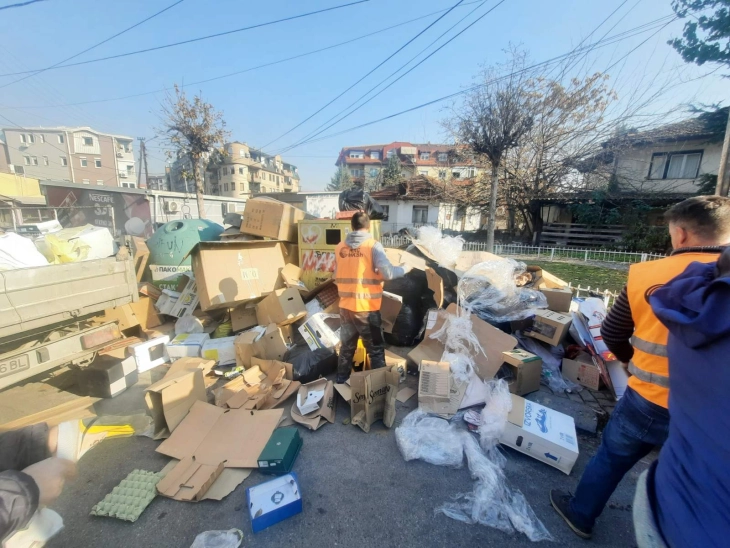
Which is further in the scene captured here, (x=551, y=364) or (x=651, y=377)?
(x=551, y=364)

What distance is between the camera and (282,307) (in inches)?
143

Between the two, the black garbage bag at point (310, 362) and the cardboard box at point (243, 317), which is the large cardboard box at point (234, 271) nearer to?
the cardboard box at point (243, 317)

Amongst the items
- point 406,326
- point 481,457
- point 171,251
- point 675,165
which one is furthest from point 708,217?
point 675,165

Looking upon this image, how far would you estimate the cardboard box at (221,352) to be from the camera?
347 centimetres

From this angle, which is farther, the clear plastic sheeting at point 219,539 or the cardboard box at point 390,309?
the cardboard box at point 390,309

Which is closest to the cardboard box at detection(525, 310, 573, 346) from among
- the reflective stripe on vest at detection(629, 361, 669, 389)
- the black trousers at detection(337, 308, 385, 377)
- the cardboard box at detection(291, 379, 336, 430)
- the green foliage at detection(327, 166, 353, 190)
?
the black trousers at detection(337, 308, 385, 377)

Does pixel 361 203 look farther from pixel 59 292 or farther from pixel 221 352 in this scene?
pixel 59 292

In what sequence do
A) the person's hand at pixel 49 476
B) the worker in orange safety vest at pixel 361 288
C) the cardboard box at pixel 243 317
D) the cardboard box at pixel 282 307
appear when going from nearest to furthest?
the person's hand at pixel 49 476 → the worker in orange safety vest at pixel 361 288 → the cardboard box at pixel 282 307 → the cardboard box at pixel 243 317

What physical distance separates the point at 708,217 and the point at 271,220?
4.54m

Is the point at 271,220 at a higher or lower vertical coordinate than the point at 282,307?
higher

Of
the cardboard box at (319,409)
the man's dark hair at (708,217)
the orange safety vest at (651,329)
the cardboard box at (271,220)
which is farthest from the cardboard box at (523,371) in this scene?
the cardboard box at (271,220)

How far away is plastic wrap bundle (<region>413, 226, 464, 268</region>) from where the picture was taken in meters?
4.16

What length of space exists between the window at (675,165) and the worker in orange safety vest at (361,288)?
56.4ft

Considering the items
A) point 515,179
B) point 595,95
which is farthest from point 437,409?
point 595,95
